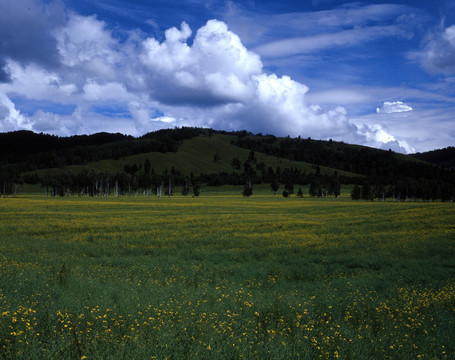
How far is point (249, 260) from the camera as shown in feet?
57.2

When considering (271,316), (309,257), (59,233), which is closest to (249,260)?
(309,257)

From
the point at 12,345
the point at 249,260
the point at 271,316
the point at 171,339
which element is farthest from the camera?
the point at 249,260

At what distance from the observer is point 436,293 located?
11.1m

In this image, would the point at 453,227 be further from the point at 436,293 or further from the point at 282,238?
the point at 436,293

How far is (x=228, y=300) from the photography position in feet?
31.3

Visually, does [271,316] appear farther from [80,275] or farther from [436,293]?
[80,275]

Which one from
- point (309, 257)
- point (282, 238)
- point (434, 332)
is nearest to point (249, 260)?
point (309, 257)

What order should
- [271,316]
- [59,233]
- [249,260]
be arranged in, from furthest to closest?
1. [59,233]
2. [249,260]
3. [271,316]

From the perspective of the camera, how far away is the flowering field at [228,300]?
6.10 metres

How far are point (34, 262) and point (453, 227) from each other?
3075 centimetres

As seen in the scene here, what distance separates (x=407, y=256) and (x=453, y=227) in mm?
13421

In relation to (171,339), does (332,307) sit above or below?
below

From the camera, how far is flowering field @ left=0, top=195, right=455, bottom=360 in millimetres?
6097

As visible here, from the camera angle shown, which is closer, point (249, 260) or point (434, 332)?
point (434, 332)
